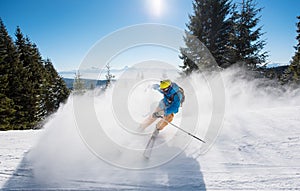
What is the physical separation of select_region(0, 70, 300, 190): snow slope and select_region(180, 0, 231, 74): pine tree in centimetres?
1126

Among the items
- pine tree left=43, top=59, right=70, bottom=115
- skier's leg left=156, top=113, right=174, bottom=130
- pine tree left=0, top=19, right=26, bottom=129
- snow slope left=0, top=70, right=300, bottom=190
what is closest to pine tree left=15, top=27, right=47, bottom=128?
pine tree left=0, top=19, right=26, bottom=129

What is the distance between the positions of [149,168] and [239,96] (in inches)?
285

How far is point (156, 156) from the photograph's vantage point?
419 centimetres

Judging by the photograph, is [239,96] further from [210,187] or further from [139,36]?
[210,187]

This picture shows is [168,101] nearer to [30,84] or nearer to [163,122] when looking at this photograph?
[163,122]

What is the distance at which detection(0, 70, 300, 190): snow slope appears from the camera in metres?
3.27

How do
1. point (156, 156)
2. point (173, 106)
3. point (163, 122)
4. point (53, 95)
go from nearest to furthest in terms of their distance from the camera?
point (156, 156) → point (173, 106) → point (163, 122) → point (53, 95)

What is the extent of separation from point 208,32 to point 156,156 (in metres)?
15.3

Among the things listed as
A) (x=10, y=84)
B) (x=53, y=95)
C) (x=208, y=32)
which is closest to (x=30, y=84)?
(x=10, y=84)

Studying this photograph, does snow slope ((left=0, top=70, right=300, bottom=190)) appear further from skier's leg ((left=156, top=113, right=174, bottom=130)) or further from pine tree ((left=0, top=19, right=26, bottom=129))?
pine tree ((left=0, top=19, right=26, bottom=129))

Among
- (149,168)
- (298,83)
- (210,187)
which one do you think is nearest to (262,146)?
(210,187)

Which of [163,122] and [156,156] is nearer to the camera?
[156,156]

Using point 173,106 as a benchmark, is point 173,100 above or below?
above

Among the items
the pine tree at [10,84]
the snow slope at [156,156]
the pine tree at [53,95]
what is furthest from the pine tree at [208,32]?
the pine tree at [53,95]
